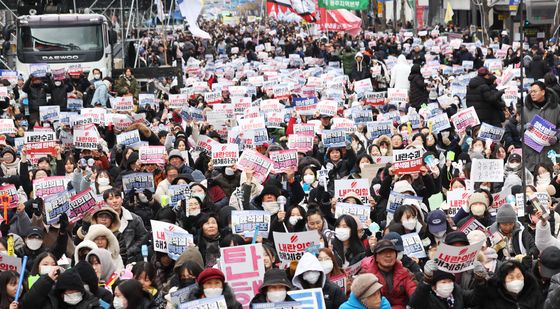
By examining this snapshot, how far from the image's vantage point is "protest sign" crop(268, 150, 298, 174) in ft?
47.2

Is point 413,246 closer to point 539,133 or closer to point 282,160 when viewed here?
point 282,160

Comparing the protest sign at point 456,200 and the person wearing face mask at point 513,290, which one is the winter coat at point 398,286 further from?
the protest sign at point 456,200

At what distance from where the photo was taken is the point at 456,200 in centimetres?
1227

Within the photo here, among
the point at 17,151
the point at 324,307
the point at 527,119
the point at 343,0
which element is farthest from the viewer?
the point at 343,0

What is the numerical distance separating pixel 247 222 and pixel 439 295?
2750 mm

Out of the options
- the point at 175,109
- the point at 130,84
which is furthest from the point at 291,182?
the point at 130,84

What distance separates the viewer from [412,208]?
35.8 feet

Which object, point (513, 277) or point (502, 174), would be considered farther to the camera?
point (502, 174)

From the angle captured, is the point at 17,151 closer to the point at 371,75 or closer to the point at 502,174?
the point at 502,174

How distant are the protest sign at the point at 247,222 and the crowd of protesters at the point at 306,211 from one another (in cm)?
17

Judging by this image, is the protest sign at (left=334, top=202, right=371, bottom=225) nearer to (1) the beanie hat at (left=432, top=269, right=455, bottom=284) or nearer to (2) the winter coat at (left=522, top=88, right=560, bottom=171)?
(1) the beanie hat at (left=432, top=269, right=455, bottom=284)

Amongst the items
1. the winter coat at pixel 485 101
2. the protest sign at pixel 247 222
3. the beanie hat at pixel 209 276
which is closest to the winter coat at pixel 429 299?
the beanie hat at pixel 209 276

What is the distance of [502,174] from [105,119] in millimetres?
8245

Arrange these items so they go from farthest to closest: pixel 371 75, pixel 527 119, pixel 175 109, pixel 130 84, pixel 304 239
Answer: pixel 371 75
pixel 130 84
pixel 175 109
pixel 527 119
pixel 304 239
